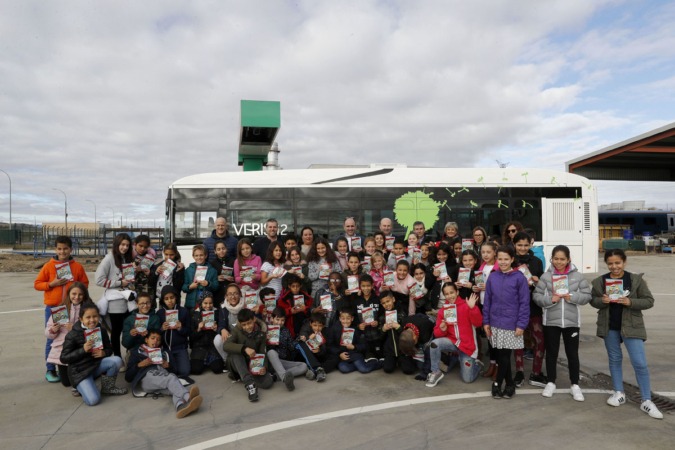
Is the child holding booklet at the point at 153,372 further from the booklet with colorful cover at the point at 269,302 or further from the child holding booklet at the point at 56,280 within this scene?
the booklet with colorful cover at the point at 269,302

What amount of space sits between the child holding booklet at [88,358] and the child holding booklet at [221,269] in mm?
1615

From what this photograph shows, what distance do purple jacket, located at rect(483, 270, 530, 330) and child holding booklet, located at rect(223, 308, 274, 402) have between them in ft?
8.73

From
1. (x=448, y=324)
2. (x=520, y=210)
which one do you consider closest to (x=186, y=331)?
(x=448, y=324)

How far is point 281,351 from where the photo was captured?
5375mm

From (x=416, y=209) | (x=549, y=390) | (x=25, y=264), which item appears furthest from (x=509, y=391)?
(x=25, y=264)

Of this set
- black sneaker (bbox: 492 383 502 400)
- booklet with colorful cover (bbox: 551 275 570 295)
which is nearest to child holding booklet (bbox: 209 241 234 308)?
black sneaker (bbox: 492 383 502 400)

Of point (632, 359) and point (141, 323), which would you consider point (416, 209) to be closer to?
point (632, 359)

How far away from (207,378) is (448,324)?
10.1 feet

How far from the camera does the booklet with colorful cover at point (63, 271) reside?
5.06 metres

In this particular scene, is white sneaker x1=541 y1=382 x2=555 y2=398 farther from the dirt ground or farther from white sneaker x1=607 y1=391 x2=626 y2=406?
the dirt ground

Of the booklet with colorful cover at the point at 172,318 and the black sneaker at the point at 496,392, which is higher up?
the booklet with colorful cover at the point at 172,318

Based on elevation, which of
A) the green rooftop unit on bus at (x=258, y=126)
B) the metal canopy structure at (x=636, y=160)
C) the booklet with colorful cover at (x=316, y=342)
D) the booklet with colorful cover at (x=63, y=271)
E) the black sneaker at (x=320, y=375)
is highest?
the green rooftop unit on bus at (x=258, y=126)

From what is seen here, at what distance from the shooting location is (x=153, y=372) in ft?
15.4

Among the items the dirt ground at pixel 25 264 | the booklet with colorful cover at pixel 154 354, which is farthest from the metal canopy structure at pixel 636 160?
the dirt ground at pixel 25 264
